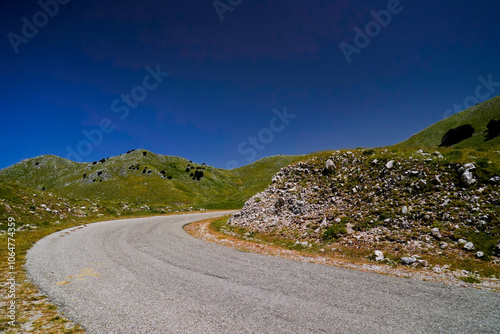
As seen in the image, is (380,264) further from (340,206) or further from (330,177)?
(330,177)

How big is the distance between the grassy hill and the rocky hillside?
40.1m

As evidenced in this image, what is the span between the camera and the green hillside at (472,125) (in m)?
47.4

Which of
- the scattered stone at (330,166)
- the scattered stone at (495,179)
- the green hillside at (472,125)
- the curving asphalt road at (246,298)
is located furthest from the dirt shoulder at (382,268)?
the green hillside at (472,125)

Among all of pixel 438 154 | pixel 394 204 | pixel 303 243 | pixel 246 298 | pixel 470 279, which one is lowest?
pixel 470 279

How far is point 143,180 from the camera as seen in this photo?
89688 millimetres

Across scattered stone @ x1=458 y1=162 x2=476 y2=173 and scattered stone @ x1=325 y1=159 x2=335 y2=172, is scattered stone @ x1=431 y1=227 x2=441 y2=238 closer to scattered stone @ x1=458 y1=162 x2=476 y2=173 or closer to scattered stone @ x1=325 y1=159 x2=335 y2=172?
scattered stone @ x1=458 y1=162 x2=476 y2=173

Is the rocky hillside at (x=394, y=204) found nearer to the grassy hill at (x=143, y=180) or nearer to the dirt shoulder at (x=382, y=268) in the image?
the dirt shoulder at (x=382, y=268)

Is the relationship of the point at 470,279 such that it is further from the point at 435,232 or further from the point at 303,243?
the point at 303,243

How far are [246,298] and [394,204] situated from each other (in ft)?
47.7

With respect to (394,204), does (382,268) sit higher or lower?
lower

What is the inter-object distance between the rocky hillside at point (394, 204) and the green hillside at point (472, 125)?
111 feet

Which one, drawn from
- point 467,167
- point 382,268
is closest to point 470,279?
point 382,268

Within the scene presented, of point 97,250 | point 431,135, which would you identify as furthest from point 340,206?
point 431,135

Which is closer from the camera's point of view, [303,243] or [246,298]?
[246,298]
